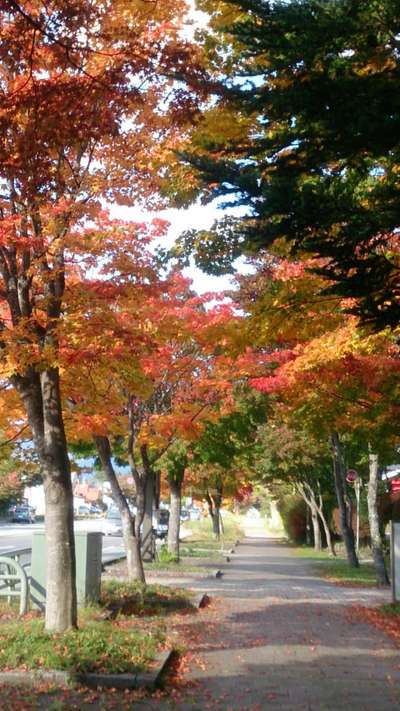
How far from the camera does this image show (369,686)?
725 centimetres

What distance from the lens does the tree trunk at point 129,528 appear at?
14516mm

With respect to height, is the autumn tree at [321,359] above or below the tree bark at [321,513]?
above

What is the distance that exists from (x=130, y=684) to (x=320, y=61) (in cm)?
580

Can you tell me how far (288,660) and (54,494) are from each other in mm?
3278

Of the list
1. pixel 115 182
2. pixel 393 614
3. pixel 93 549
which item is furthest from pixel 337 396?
pixel 115 182

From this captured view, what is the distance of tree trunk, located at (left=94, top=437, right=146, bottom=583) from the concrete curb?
7.53 meters

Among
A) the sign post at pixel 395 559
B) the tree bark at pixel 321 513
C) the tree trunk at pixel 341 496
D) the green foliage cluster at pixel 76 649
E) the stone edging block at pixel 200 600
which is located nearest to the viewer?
the green foliage cluster at pixel 76 649

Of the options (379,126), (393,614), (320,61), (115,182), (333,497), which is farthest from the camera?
(333,497)

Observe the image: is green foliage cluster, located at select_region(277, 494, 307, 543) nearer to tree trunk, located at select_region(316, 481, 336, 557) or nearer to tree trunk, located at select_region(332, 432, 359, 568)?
tree trunk, located at select_region(316, 481, 336, 557)

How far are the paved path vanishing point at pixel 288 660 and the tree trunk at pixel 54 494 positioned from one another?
1.64 m

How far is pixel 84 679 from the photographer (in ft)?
22.5

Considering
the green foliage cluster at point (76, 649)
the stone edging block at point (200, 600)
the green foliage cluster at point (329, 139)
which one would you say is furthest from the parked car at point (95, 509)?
the green foliage cluster at point (329, 139)

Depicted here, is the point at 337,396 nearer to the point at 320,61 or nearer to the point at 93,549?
the point at 93,549

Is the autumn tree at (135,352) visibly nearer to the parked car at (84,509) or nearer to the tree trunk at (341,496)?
the tree trunk at (341,496)
